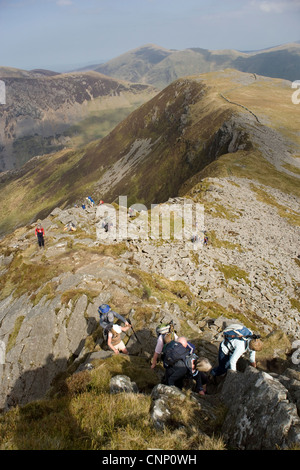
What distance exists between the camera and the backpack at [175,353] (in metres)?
9.67

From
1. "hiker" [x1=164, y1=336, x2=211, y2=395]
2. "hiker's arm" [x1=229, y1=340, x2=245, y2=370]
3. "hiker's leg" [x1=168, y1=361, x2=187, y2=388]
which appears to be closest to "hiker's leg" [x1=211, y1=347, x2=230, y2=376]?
"hiker's arm" [x1=229, y1=340, x2=245, y2=370]

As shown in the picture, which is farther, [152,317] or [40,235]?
[40,235]

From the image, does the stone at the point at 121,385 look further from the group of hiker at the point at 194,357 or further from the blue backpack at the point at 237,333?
the blue backpack at the point at 237,333

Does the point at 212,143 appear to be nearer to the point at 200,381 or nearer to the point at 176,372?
the point at 200,381

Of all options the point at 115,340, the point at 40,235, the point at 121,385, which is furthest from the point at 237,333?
the point at 40,235

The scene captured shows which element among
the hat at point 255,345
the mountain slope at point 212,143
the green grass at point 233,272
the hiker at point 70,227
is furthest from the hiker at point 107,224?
the mountain slope at point 212,143

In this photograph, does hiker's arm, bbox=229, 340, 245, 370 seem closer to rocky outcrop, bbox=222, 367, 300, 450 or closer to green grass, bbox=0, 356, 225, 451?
rocky outcrop, bbox=222, 367, 300, 450

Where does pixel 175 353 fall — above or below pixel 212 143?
below

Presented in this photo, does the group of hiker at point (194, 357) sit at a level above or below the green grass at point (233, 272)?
above

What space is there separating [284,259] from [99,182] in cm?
17632

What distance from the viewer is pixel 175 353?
31.8 feet

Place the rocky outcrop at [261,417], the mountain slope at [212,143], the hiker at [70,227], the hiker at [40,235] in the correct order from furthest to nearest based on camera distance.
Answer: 1. the mountain slope at [212,143]
2. the hiker at [70,227]
3. the hiker at [40,235]
4. the rocky outcrop at [261,417]

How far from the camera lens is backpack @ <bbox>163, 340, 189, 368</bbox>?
31.7ft

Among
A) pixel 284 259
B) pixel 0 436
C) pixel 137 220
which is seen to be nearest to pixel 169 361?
pixel 0 436
